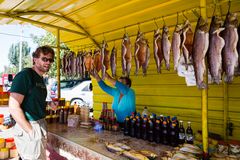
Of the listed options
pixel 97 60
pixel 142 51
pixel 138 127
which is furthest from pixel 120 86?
pixel 142 51

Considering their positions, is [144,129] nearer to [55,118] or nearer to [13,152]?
[55,118]

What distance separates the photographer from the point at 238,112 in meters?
4.31

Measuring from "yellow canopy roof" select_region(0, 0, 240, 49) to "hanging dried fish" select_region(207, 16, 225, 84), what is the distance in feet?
5.02

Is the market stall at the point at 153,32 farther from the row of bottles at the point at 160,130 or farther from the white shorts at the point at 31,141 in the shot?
the white shorts at the point at 31,141

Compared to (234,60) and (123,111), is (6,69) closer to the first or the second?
(123,111)

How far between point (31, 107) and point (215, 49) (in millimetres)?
2320

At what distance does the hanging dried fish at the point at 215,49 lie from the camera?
2.22 meters

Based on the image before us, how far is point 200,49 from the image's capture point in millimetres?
2309

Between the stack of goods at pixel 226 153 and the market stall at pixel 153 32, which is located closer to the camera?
the stack of goods at pixel 226 153

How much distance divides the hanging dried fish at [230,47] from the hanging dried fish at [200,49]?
0.17m

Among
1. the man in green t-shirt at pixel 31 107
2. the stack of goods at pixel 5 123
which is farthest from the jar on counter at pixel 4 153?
the man in green t-shirt at pixel 31 107

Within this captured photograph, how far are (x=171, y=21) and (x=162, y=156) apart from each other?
121 inches

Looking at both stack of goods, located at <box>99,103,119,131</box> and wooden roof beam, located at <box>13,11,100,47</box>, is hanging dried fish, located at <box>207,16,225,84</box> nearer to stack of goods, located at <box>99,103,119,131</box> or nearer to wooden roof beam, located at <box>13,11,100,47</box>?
stack of goods, located at <box>99,103,119,131</box>

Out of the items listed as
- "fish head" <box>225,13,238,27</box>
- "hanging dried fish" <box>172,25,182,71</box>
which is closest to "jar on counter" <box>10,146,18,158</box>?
"hanging dried fish" <box>172,25,182,71</box>
